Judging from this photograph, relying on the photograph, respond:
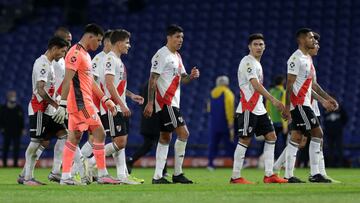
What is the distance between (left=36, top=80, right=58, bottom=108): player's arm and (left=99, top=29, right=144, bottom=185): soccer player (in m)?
0.81

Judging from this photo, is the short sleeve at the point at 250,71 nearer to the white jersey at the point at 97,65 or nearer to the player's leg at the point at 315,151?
the player's leg at the point at 315,151

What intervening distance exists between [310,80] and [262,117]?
3.46 feet

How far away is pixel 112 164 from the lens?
26953mm

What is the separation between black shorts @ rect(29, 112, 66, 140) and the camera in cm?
1441

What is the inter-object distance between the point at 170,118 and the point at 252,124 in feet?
4.11

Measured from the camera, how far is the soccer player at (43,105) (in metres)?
14.2

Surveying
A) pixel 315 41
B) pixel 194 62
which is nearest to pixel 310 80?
pixel 315 41

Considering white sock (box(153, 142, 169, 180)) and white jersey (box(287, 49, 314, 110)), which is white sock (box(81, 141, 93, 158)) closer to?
white sock (box(153, 142, 169, 180))

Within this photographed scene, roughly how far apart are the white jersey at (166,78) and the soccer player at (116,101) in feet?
1.01

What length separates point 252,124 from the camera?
1438 cm

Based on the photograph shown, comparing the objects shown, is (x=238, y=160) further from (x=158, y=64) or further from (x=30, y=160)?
(x=30, y=160)

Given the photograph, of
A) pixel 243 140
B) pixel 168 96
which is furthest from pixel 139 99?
pixel 243 140

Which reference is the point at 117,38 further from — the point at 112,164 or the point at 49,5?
the point at 49,5

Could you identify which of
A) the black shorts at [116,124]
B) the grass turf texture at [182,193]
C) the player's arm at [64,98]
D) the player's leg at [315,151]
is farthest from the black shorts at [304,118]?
the player's arm at [64,98]
